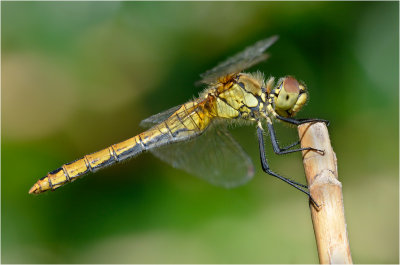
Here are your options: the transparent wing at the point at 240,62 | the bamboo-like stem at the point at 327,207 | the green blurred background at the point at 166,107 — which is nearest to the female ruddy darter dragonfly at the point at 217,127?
the transparent wing at the point at 240,62

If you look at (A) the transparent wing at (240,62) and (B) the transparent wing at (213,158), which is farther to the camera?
(B) the transparent wing at (213,158)

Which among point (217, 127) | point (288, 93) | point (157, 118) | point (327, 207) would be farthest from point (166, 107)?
point (327, 207)

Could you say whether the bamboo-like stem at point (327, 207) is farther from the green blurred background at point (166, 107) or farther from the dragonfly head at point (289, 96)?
the green blurred background at point (166, 107)

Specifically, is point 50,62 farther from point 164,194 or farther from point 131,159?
point 164,194

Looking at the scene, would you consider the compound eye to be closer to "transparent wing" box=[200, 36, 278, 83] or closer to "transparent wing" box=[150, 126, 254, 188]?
"transparent wing" box=[200, 36, 278, 83]

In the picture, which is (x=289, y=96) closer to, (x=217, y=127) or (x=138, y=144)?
(x=217, y=127)

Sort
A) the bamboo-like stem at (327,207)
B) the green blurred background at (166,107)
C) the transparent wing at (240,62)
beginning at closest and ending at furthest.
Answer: the bamboo-like stem at (327,207) < the transparent wing at (240,62) < the green blurred background at (166,107)
